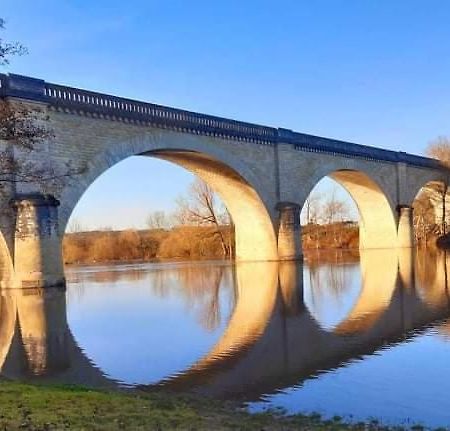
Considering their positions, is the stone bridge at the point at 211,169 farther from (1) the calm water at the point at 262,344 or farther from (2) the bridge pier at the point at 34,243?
(1) the calm water at the point at 262,344

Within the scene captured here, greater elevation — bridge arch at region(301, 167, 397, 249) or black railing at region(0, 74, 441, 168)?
black railing at region(0, 74, 441, 168)

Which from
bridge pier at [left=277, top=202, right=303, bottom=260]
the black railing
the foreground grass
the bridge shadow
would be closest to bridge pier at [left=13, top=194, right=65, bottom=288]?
the bridge shadow

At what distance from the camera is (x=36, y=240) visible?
24.7 metres

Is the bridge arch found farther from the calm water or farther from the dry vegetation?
the calm water

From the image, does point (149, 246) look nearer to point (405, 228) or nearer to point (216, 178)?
point (405, 228)

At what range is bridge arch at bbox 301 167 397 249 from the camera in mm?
57250

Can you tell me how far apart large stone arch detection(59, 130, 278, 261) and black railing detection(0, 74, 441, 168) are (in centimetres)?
82

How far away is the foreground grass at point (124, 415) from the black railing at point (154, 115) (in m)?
19.0

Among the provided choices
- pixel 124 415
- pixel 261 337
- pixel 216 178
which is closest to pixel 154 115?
pixel 216 178

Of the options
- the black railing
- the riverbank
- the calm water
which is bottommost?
the calm water

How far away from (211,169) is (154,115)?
27.3ft

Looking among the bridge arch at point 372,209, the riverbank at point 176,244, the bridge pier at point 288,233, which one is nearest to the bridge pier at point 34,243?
the bridge pier at point 288,233

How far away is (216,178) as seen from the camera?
1635 inches

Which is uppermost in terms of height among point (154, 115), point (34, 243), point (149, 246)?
point (154, 115)
